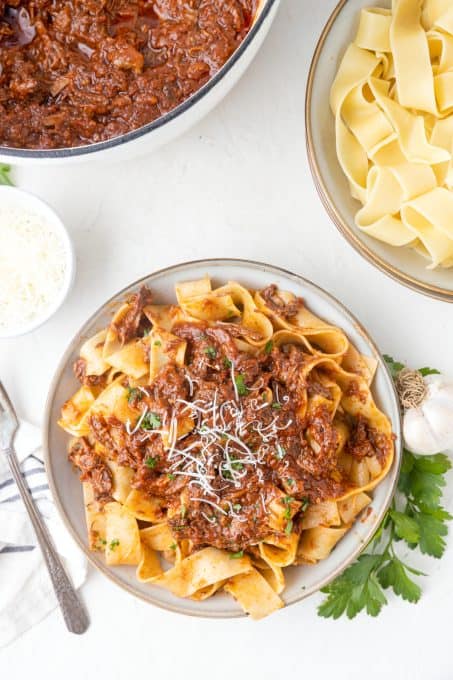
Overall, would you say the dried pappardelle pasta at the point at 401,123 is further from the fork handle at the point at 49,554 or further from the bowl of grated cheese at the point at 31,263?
the fork handle at the point at 49,554

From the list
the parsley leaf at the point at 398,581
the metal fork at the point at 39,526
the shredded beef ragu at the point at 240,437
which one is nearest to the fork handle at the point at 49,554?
the metal fork at the point at 39,526

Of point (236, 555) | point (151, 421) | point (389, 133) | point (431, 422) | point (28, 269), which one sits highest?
point (389, 133)

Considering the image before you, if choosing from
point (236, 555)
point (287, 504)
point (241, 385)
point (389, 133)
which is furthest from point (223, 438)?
point (389, 133)

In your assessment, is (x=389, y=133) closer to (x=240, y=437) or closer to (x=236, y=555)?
(x=240, y=437)

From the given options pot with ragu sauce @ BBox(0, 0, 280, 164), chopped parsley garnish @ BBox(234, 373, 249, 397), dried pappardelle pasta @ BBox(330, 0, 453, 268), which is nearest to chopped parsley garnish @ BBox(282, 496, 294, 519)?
chopped parsley garnish @ BBox(234, 373, 249, 397)

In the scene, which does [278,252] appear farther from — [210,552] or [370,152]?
[210,552]

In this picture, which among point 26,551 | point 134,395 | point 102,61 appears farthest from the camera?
point 26,551
